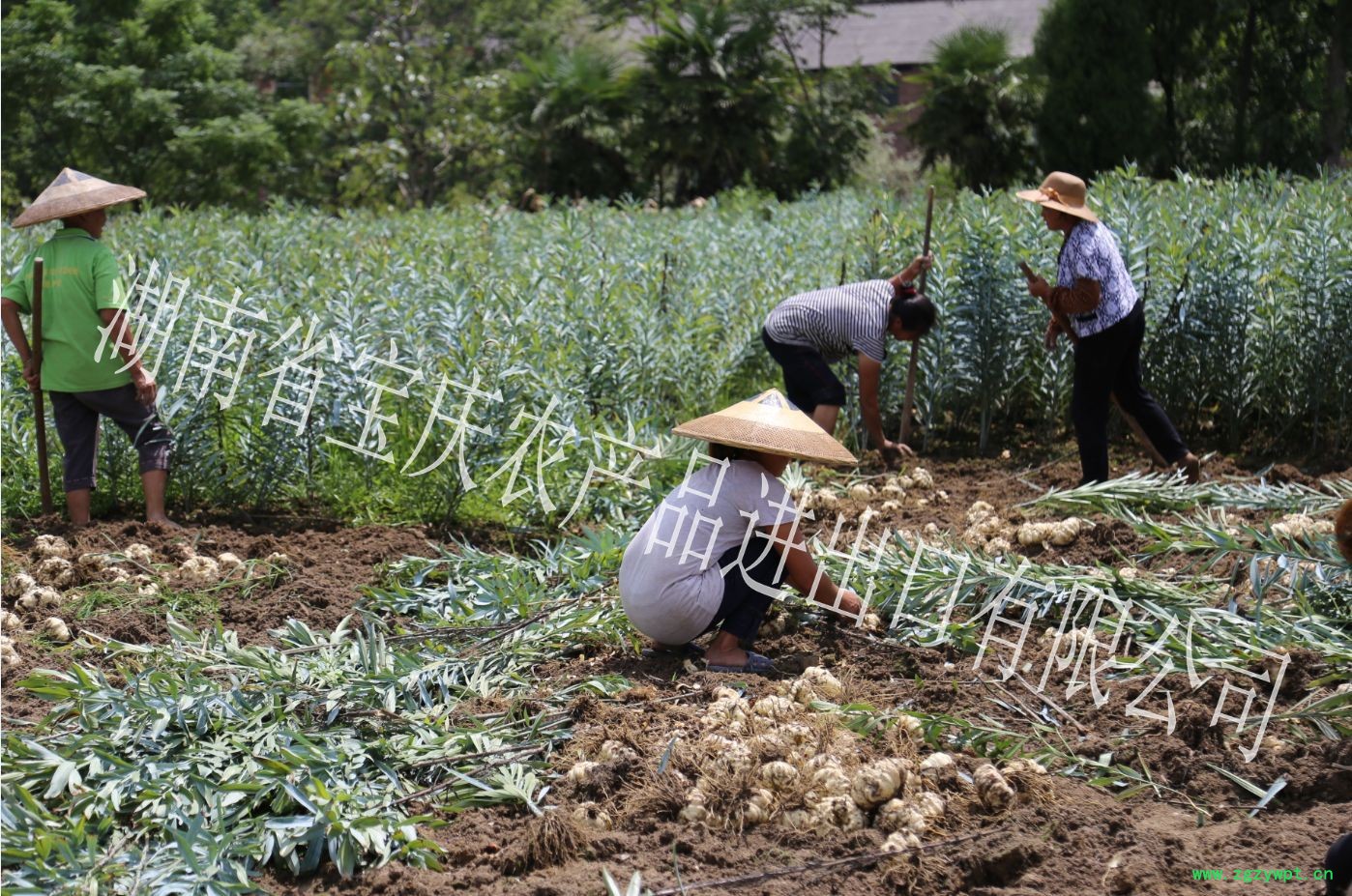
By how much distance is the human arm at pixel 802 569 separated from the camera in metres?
4.20

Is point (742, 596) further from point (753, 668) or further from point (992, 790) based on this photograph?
Answer: point (992, 790)

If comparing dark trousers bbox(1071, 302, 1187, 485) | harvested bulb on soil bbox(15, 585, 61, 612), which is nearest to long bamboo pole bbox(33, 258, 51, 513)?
harvested bulb on soil bbox(15, 585, 61, 612)

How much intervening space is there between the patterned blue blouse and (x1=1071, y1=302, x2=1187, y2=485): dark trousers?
53 mm

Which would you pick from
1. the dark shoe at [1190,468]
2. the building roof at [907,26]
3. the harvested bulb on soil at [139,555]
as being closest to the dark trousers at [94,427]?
the harvested bulb on soil at [139,555]

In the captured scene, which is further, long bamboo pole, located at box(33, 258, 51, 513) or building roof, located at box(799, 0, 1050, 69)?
building roof, located at box(799, 0, 1050, 69)

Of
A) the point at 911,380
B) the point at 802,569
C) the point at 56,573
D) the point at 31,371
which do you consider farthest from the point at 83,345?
A: the point at 911,380

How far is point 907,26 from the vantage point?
3384cm

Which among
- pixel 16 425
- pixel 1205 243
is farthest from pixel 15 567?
pixel 1205 243

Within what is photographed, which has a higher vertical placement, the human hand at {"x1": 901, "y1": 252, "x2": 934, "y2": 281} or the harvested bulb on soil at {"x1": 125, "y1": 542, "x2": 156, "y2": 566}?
the human hand at {"x1": 901, "y1": 252, "x2": 934, "y2": 281}

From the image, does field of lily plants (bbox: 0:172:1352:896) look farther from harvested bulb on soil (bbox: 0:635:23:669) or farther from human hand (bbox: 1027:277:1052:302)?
human hand (bbox: 1027:277:1052:302)

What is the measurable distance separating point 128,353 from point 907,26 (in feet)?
101

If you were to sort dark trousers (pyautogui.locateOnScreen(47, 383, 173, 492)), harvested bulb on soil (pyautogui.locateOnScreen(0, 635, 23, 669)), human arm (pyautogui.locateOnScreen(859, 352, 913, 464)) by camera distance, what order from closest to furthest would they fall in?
1. harvested bulb on soil (pyautogui.locateOnScreen(0, 635, 23, 669))
2. dark trousers (pyautogui.locateOnScreen(47, 383, 173, 492))
3. human arm (pyautogui.locateOnScreen(859, 352, 913, 464))

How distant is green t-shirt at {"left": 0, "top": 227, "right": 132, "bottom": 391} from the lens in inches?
233

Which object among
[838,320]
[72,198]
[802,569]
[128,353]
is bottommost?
[802,569]
